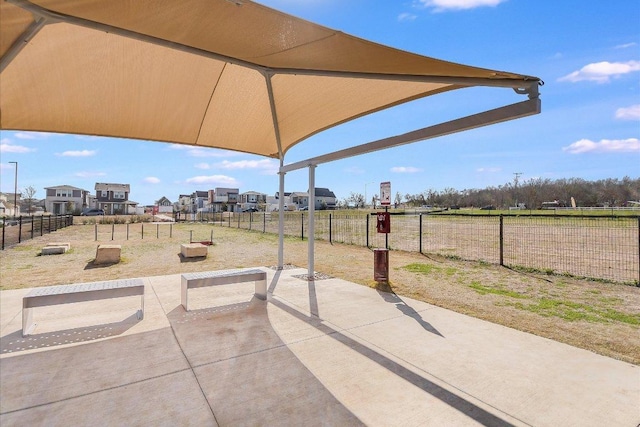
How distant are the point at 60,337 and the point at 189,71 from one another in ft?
11.5

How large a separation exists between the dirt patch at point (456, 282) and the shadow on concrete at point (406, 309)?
33 centimetres

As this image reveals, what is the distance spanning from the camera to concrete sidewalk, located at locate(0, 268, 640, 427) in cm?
226

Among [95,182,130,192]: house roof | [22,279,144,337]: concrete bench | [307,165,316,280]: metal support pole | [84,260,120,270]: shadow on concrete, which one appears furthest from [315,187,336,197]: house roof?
[22,279,144,337]: concrete bench

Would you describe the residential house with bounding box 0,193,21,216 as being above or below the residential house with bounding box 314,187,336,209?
below

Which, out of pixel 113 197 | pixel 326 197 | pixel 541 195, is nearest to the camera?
pixel 113 197

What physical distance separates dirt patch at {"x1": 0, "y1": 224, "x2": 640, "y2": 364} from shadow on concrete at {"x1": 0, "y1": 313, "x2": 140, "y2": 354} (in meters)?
3.26

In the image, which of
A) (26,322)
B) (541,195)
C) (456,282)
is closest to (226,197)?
(541,195)

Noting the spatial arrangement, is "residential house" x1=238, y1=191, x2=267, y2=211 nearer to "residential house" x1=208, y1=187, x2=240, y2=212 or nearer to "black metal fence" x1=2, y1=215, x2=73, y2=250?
"residential house" x1=208, y1=187, x2=240, y2=212

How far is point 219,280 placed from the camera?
4.56m

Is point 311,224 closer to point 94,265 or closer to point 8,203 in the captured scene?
point 8,203

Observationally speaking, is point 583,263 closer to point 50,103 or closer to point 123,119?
point 123,119

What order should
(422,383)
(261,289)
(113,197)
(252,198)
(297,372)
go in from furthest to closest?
(252,198) → (113,197) → (261,289) → (297,372) → (422,383)

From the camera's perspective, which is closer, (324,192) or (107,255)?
(107,255)

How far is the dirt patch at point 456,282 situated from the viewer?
3.97 meters
